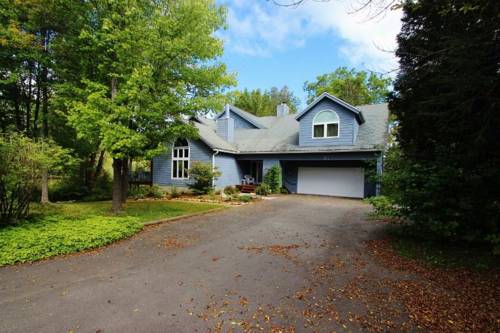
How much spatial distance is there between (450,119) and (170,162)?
1634 centimetres

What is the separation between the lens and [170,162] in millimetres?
18234

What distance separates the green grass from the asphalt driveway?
3.21ft

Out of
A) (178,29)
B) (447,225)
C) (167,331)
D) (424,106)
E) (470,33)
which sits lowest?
(167,331)

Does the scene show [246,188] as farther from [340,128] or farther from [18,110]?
[18,110]

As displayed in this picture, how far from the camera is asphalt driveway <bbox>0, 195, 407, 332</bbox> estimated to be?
3133 millimetres

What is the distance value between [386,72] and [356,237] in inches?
177

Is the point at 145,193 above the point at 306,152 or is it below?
below

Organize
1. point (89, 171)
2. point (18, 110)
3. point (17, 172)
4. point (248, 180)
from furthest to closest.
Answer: point (248, 180) < point (89, 171) < point (18, 110) < point (17, 172)

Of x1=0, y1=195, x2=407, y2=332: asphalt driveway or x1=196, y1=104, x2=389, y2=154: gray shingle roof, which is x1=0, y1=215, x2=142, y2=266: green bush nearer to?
x1=0, y1=195, x2=407, y2=332: asphalt driveway

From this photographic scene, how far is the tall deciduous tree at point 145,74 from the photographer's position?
797 centimetres

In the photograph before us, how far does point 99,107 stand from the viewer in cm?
819

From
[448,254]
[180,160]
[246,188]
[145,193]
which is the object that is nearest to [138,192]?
[145,193]

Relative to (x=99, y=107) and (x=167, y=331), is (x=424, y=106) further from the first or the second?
(x=99, y=107)

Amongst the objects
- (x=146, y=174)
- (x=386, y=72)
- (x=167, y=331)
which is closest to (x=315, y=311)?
(x=167, y=331)
